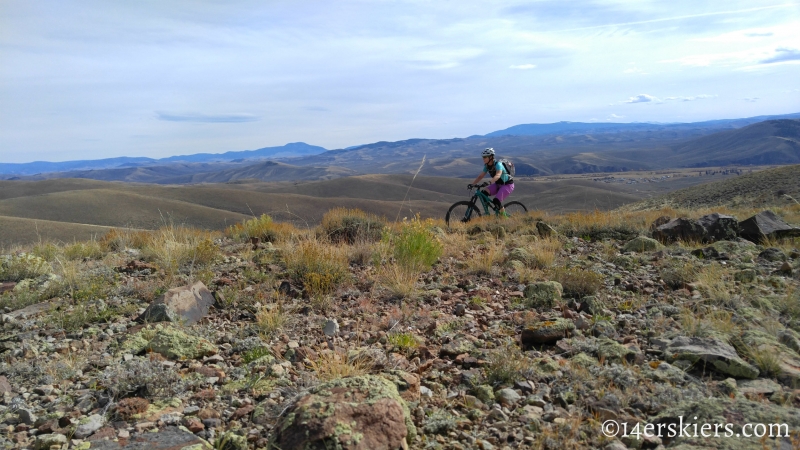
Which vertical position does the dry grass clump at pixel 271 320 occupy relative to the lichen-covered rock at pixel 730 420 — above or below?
above

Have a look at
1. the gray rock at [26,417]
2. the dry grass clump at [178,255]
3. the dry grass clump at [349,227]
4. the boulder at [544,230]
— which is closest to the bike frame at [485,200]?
the boulder at [544,230]

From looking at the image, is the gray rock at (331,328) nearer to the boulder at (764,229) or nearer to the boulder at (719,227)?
the boulder at (719,227)

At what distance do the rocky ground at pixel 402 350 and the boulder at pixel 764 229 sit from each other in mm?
1059

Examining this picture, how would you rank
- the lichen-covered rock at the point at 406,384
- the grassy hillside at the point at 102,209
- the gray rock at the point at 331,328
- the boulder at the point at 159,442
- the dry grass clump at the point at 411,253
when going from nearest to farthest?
the boulder at the point at 159,442, the lichen-covered rock at the point at 406,384, the gray rock at the point at 331,328, the dry grass clump at the point at 411,253, the grassy hillside at the point at 102,209

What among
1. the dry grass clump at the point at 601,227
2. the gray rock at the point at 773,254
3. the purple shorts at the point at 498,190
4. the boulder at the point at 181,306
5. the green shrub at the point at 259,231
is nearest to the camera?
the boulder at the point at 181,306

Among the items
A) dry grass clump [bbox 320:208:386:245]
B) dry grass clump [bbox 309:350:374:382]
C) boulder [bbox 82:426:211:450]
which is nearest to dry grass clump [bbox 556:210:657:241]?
dry grass clump [bbox 320:208:386:245]

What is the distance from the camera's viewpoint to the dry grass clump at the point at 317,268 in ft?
16.6

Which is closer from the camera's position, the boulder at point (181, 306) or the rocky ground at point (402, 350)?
the rocky ground at point (402, 350)

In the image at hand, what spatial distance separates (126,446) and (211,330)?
171 centimetres

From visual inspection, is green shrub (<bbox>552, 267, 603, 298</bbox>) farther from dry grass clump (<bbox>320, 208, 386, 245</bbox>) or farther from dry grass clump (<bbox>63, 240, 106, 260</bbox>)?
dry grass clump (<bbox>63, 240, 106, 260</bbox>)

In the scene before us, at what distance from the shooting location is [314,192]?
472 feet

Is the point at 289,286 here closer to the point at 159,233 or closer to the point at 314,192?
the point at 159,233

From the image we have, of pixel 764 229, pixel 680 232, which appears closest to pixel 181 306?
pixel 680 232

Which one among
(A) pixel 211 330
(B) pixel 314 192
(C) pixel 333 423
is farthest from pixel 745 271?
(B) pixel 314 192
